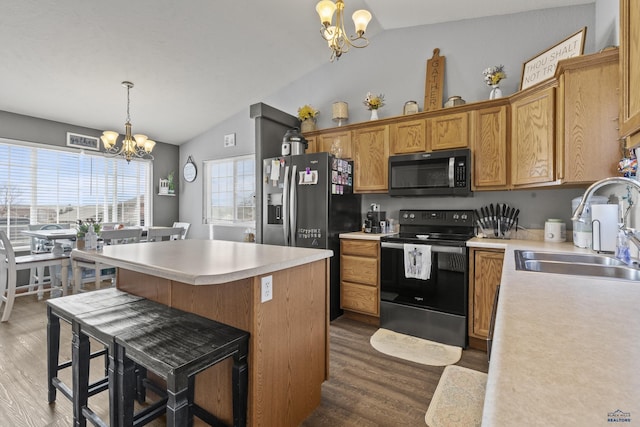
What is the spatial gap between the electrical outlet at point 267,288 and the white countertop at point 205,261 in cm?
6

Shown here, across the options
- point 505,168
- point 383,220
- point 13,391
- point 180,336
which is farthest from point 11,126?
point 505,168

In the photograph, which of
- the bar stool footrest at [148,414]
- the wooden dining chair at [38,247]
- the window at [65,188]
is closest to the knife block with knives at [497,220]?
the bar stool footrest at [148,414]

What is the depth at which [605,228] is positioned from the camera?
200cm

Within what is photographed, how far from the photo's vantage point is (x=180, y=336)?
Result: 4.52ft

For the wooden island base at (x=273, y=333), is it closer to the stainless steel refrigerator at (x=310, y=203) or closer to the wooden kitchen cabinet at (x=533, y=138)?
the stainless steel refrigerator at (x=310, y=203)

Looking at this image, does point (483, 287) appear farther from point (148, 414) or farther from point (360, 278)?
point (148, 414)

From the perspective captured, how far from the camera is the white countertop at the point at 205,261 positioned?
1226 millimetres

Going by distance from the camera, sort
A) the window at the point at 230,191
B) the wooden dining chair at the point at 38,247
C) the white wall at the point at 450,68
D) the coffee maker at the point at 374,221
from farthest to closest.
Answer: the window at the point at 230,191 → the wooden dining chair at the point at 38,247 → the coffee maker at the point at 374,221 → the white wall at the point at 450,68

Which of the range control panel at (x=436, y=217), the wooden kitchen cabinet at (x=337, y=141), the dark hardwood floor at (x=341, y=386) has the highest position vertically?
the wooden kitchen cabinet at (x=337, y=141)

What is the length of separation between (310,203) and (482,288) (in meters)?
1.82

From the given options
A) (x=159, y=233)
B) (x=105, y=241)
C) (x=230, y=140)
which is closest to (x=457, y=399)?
(x=159, y=233)

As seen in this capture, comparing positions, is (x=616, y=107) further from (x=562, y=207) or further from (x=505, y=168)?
(x=562, y=207)

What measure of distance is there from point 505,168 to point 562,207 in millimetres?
655

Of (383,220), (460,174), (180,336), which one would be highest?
(460,174)
